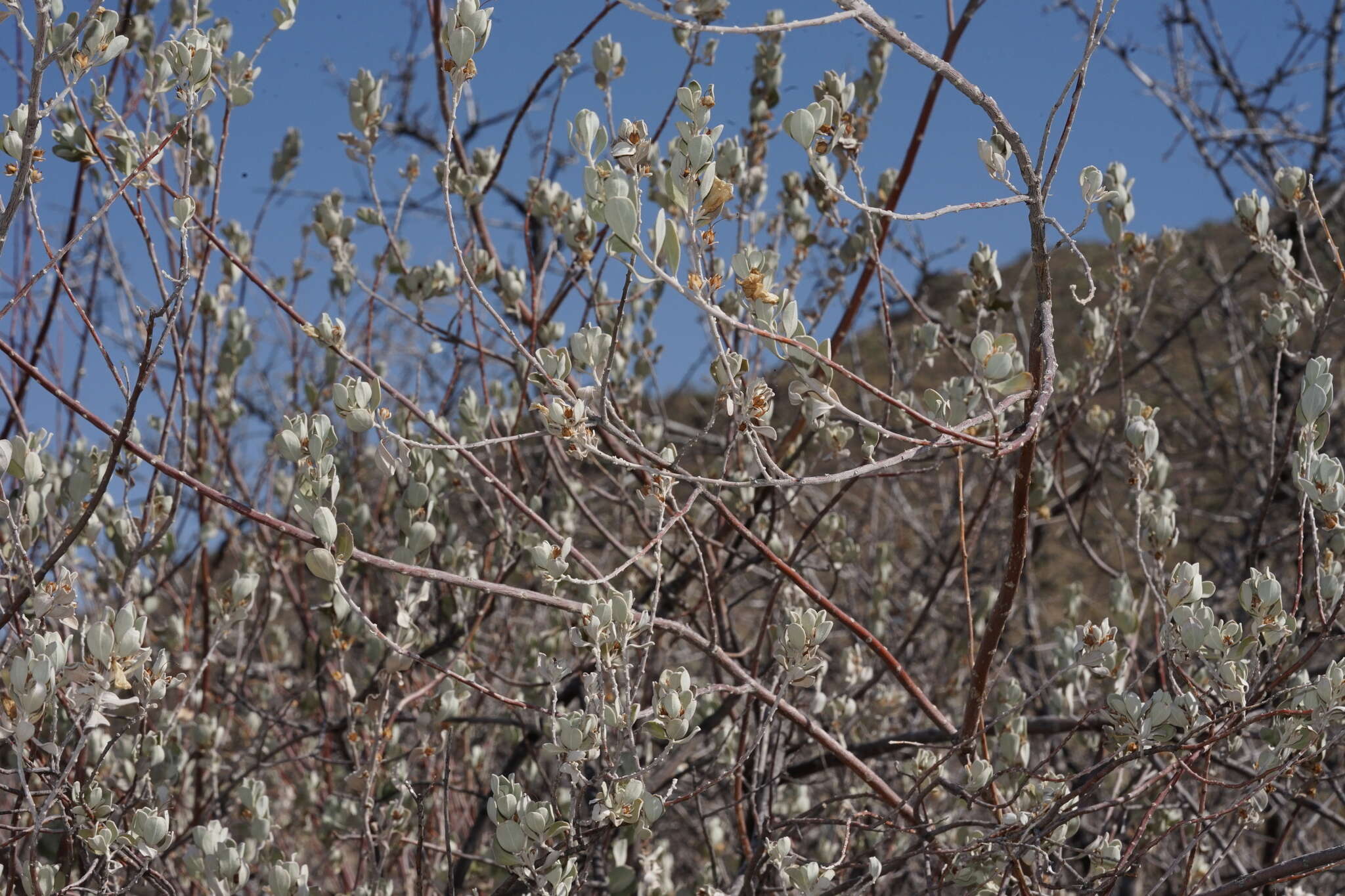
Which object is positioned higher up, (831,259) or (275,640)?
(831,259)

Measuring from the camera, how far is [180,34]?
6.95 feet

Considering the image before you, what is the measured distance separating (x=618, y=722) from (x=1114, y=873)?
0.75 meters

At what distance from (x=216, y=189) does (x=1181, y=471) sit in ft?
18.6

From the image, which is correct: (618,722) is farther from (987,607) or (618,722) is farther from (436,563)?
(987,607)

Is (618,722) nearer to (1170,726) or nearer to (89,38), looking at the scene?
(1170,726)

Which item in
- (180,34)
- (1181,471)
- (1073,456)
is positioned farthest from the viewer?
(1073,456)

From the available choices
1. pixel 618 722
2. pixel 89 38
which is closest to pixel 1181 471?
pixel 618 722

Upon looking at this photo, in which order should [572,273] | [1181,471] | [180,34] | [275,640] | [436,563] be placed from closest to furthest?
1. [180,34]
2. [572,273]
3. [436,563]
4. [275,640]
5. [1181,471]

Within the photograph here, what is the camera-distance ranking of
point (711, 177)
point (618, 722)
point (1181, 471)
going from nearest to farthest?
1. point (711, 177)
2. point (618, 722)
3. point (1181, 471)

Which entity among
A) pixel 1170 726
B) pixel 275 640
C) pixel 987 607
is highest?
pixel 275 640

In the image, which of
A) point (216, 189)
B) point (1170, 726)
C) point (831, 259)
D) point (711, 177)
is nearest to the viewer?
point (711, 177)

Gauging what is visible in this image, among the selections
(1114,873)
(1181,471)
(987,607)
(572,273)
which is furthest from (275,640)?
(1181,471)

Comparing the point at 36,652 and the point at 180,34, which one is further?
the point at 180,34

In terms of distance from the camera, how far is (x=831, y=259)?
2.93 meters
